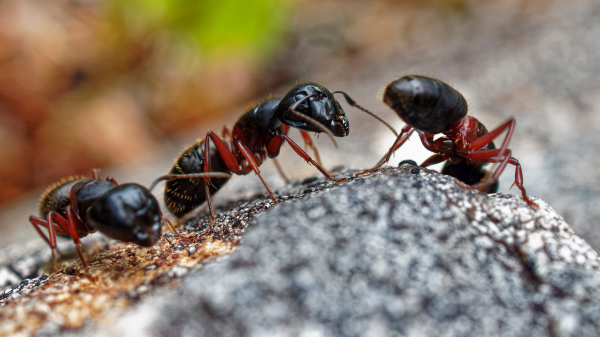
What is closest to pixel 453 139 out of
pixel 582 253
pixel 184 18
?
pixel 582 253

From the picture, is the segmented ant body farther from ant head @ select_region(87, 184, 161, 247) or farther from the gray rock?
the gray rock

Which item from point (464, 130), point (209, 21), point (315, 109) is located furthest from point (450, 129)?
point (209, 21)

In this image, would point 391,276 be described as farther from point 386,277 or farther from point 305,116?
point 305,116

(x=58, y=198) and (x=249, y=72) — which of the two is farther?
(x=249, y=72)

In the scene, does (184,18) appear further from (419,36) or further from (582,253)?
(582,253)

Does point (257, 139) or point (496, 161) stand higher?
point (257, 139)
